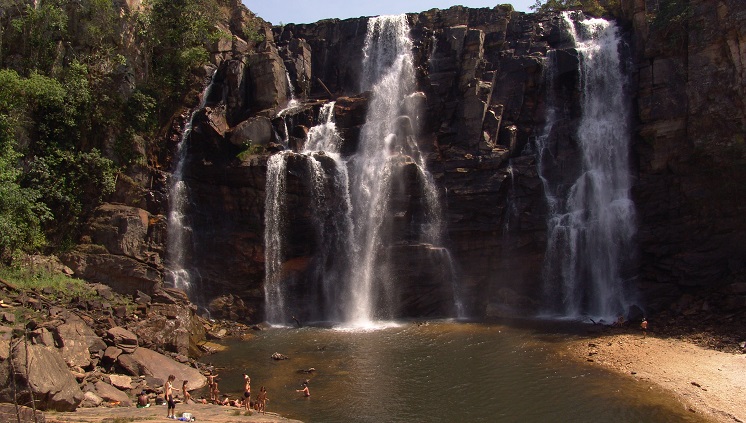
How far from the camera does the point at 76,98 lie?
104ft

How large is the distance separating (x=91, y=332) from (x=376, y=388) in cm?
1129

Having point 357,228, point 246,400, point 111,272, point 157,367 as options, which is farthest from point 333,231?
point 246,400

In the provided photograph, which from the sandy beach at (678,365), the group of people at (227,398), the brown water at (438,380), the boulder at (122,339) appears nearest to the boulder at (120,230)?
the brown water at (438,380)

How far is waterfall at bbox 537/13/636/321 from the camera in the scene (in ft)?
104

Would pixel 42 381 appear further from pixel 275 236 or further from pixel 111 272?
pixel 275 236

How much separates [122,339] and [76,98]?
1771 cm

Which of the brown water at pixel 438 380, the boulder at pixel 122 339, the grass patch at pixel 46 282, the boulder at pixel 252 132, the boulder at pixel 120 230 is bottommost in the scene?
the brown water at pixel 438 380

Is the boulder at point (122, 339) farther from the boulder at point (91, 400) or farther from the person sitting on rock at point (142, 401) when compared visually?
the person sitting on rock at point (142, 401)

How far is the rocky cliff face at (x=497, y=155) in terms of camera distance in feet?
98.1

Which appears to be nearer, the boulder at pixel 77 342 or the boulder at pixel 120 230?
the boulder at pixel 77 342

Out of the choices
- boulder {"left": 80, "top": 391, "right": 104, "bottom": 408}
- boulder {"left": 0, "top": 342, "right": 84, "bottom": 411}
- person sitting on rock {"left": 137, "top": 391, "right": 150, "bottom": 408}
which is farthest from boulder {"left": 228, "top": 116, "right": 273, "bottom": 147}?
boulder {"left": 0, "top": 342, "right": 84, "bottom": 411}

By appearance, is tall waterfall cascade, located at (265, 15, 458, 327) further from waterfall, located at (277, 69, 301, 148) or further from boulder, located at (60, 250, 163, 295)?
boulder, located at (60, 250, 163, 295)

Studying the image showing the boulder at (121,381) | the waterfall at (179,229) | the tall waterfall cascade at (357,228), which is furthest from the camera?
the tall waterfall cascade at (357,228)

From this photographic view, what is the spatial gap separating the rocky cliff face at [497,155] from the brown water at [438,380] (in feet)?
23.0
